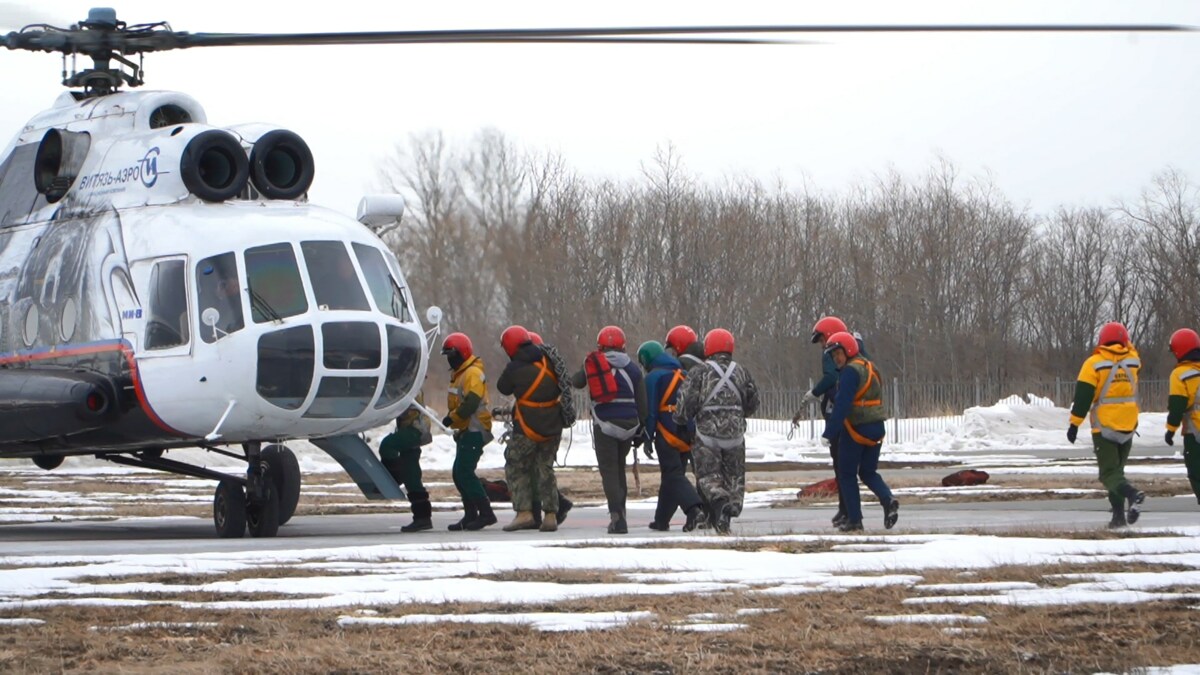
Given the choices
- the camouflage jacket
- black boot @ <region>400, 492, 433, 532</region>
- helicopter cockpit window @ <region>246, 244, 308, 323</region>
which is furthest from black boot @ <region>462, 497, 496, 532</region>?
helicopter cockpit window @ <region>246, 244, 308, 323</region>

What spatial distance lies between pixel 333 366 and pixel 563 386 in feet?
6.87

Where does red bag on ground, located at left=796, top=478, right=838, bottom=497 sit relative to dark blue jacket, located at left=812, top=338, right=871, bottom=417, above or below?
below

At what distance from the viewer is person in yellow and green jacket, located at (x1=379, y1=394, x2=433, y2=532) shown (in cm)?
1612

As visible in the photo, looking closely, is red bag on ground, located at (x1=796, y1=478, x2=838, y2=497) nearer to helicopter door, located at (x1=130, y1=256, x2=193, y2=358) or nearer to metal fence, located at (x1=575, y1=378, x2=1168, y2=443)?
helicopter door, located at (x1=130, y1=256, x2=193, y2=358)

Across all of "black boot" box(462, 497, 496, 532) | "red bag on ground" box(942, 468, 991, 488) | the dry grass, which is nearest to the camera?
the dry grass

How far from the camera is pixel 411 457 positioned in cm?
1622

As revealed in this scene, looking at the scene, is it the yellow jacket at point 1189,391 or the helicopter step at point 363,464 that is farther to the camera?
the helicopter step at point 363,464

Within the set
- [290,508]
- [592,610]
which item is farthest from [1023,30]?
[290,508]

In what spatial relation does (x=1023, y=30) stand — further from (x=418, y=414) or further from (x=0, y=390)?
(x=0, y=390)

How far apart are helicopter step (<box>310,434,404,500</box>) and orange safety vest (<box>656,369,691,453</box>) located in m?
2.77

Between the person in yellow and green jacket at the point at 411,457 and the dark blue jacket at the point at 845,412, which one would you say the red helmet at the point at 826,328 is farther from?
the person in yellow and green jacket at the point at 411,457

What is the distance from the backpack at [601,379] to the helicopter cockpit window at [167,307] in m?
3.54

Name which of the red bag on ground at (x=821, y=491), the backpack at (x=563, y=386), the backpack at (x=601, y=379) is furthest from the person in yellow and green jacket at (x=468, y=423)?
the red bag on ground at (x=821, y=491)

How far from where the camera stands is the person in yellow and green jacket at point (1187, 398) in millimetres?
14891
